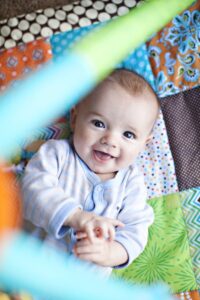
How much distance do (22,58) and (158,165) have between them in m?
0.40

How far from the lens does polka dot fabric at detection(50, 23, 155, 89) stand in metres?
1.12

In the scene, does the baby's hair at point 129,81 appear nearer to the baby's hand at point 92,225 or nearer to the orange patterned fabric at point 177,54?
the orange patterned fabric at point 177,54

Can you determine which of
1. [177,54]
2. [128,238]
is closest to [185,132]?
[177,54]

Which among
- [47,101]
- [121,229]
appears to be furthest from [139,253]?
[47,101]

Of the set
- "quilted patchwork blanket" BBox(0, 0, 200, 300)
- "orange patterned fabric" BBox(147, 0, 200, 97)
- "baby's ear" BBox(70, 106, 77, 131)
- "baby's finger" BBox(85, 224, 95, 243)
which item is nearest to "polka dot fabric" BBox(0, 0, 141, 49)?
"quilted patchwork blanket" BBox(0, 0, 200, 300)

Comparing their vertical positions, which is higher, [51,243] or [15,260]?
[15,260]

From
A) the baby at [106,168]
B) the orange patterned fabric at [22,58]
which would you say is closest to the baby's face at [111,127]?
the baby at [106,168]

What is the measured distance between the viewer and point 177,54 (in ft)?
3.71

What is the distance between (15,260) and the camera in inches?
14.4

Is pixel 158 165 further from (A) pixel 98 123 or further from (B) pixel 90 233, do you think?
(B) pixel 90 233

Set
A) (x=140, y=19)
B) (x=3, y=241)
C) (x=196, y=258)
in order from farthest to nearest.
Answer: (x=196, y=258), (x=140, y=19), (x=3, y=241)

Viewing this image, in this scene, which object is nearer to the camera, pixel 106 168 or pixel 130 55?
pixel 106 168

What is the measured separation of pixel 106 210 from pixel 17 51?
1.48 feet

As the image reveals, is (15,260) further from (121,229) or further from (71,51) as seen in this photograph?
(121,229)
